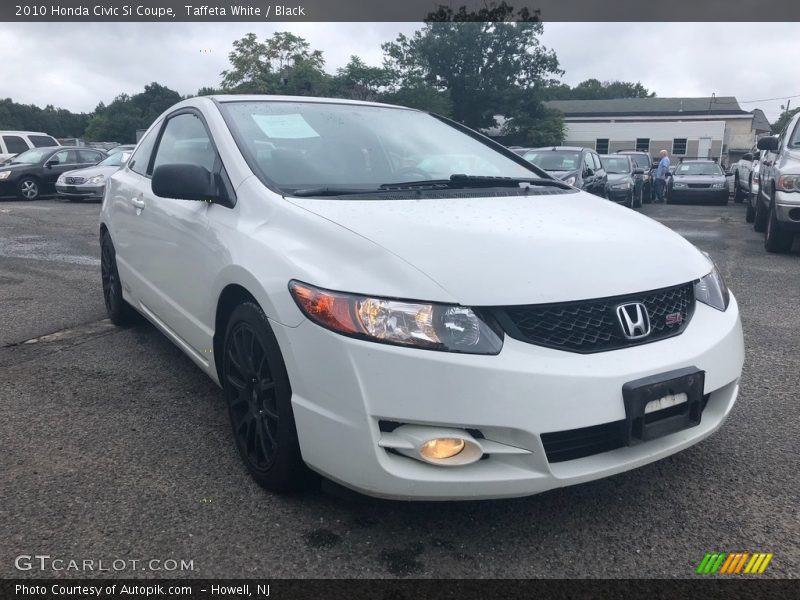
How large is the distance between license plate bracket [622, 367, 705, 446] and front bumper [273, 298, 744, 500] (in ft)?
0.09

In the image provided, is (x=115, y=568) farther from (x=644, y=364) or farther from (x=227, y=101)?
(x=227, y=101)

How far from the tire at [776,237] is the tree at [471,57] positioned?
45236 mm

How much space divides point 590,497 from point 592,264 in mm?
909

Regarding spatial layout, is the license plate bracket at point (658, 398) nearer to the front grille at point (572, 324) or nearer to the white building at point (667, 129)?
the front grille at point (572, 324)

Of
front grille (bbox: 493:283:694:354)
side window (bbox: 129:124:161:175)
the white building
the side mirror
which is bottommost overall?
front grille (bbox: 493:283:694:354)

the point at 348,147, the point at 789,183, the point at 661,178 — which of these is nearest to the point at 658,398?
the point at 348,147

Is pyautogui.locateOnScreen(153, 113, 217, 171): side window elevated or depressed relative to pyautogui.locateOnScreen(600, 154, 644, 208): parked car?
elevated

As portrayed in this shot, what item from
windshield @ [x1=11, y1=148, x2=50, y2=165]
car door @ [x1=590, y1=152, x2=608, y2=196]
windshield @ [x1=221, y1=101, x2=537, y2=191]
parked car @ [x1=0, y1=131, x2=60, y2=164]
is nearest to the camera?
windshield @ [x1=221, y1=101, x2=537, y2=191]

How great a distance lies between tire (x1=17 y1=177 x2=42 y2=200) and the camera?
1702 centimetres

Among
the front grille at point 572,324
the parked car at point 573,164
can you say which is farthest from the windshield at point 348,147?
the parked car at point 573,164

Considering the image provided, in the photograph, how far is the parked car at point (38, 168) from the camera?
666 inches

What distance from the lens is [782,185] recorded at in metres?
8.08

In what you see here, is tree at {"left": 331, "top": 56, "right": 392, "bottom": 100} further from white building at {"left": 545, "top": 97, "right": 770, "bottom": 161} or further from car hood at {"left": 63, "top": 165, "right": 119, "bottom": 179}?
car hood at {"left": 63, "top": 165, "right": 119, "bottom": 179}

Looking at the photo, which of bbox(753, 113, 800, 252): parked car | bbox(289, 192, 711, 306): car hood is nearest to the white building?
bbox(753, 113, 800, 252): parked car
